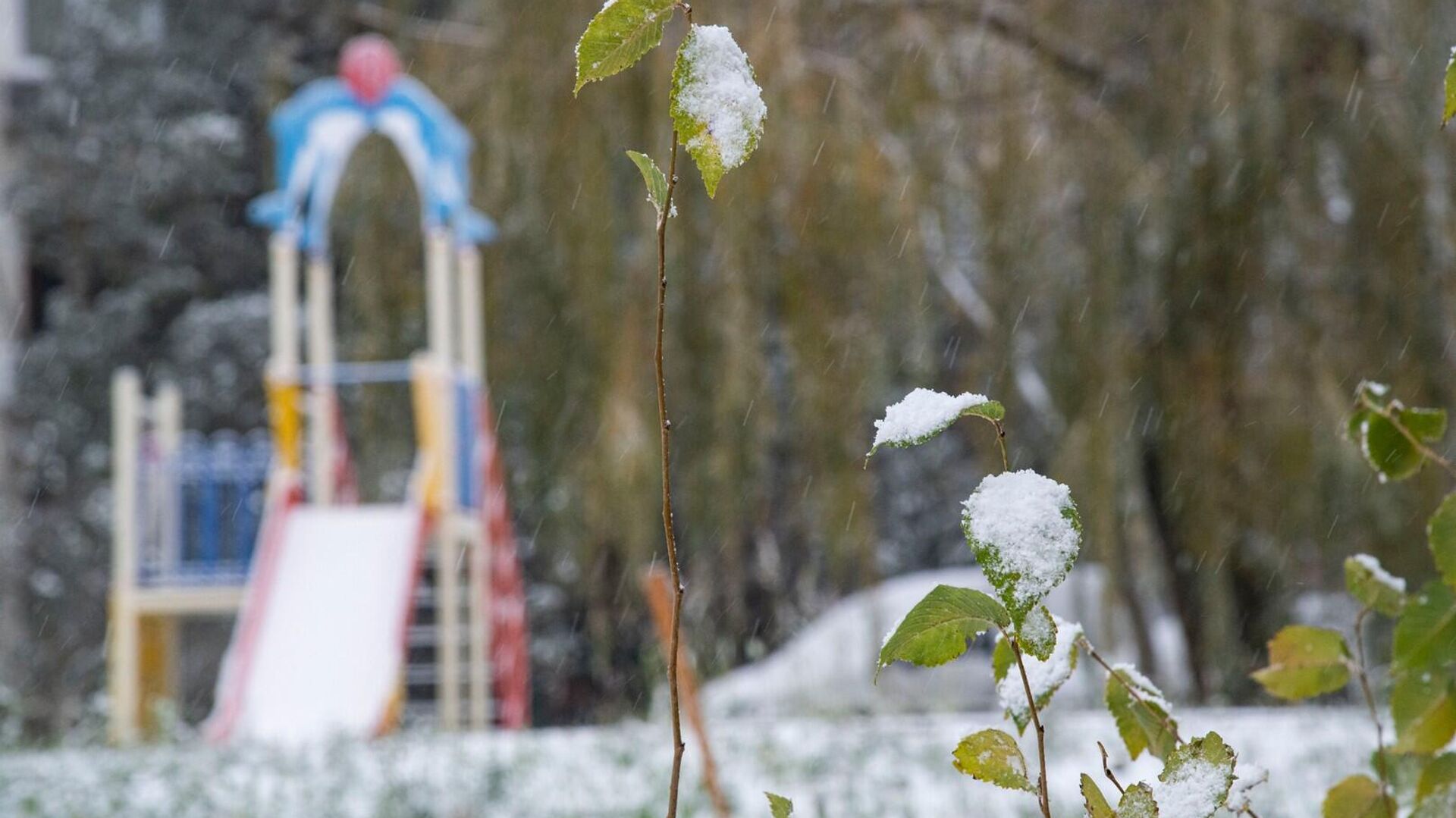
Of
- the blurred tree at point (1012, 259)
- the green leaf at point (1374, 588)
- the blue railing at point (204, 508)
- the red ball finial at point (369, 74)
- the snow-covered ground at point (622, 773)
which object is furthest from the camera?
the blue railing at point (204, 508)

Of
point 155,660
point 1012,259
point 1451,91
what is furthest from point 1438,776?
point 155,660

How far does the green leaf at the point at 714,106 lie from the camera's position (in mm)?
605

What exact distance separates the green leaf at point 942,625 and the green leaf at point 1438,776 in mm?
354

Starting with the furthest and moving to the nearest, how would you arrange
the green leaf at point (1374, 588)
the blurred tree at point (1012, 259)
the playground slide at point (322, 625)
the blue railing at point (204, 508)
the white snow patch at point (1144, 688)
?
the blue railing at point (204, 508), the playground slide at point (322, 625), the blurred tree at point (1012, 259), the green leaf at point (1374, 588), the white snow patch at point (1144, 688)

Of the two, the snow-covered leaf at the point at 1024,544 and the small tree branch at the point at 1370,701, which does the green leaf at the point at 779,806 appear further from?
the small tree branch at the point at 1370,701

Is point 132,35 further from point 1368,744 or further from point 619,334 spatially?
point 1368,744

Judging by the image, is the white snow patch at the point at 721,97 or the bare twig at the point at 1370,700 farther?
the bare twig at the point at 1370,700

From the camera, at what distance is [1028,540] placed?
594 millimetres

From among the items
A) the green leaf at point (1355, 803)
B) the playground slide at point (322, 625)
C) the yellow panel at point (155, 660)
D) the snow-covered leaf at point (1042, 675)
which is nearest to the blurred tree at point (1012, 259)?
the playground slide at point (322, 625)

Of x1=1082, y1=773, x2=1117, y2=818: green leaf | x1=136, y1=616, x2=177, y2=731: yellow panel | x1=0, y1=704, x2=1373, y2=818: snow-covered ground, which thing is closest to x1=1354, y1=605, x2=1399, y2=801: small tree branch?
x1=1082, y1=773, x2=1117, y2=818: green leaf

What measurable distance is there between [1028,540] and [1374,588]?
15.9 inches

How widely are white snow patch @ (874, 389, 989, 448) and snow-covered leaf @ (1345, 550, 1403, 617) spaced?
385mm

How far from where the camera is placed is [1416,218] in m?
4.29

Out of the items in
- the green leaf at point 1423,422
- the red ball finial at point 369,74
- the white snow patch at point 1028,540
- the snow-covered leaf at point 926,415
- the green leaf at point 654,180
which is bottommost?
the white snow patch at point 1028,540
